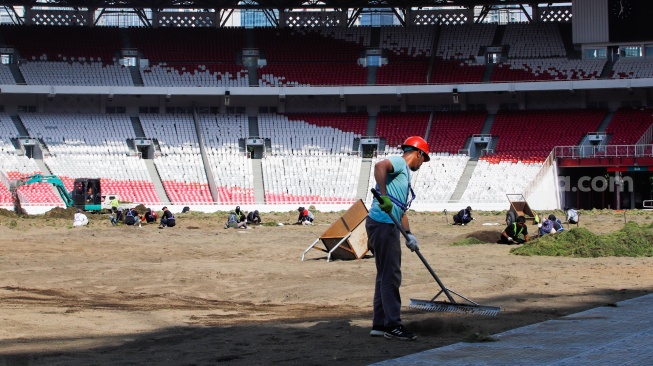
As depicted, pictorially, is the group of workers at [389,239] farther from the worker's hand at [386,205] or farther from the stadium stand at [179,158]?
the stadium stand at [179,158]

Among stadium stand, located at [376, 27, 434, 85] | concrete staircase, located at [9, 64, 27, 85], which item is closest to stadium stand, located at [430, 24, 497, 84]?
stadium stand, located at [376, 27, 434, 85]

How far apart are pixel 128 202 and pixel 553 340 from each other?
4142cm

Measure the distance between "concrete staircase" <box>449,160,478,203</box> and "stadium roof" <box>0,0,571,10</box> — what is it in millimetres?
14582

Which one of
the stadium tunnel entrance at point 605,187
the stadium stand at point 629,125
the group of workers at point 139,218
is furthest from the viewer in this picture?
the stadium stand at point 629,125

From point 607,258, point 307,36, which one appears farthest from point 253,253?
point 307,36

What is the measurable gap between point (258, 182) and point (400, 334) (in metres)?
42.8

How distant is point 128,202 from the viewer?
46.8 meters

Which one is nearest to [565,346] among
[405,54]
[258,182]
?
[258,182]

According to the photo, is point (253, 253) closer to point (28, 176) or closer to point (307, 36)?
point (28, 176)

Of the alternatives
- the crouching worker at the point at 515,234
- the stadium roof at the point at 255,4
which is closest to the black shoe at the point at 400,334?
the crouching worker at the point at 515,234

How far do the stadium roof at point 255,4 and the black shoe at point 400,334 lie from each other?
53.8 m

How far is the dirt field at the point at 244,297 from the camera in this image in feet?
26.9

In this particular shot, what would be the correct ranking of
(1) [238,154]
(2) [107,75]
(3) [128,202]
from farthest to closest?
(2) [107,75], (1) [238,154], (3) [128,202]

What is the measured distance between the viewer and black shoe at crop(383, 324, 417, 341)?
859cm
